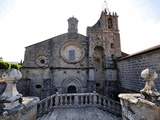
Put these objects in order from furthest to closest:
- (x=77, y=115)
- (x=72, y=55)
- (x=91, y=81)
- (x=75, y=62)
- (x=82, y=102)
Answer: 1. (x=72, y=55)
2. (x=75, y=62)
3. (x=91, y=81)
4. (x=82, y=102)
5. (x=77, y=115)

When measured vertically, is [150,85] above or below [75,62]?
below

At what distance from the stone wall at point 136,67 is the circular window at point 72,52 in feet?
15.8

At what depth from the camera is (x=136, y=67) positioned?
13.3m

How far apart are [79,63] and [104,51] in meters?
3.47

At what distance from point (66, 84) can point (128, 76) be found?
722 centimetres

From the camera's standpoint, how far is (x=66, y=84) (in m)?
18.1

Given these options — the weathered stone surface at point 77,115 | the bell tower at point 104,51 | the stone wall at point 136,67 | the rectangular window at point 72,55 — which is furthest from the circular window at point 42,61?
the stone wall at point 136,67

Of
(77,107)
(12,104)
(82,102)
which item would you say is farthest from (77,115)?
(12,104)

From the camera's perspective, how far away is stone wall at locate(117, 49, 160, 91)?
34.7ft

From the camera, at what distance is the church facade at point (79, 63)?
57.4 ft

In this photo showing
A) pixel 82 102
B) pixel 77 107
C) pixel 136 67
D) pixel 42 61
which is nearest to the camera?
pixel 77 107

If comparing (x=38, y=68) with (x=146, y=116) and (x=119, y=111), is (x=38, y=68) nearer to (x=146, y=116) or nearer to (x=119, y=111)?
(x=119, y=111)

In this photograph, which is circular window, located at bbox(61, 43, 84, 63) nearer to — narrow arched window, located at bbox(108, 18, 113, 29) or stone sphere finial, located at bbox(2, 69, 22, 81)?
narrow arched window, located at bbox(108, 18, 113, 29)

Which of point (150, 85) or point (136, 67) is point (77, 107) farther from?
point (150, 85)
